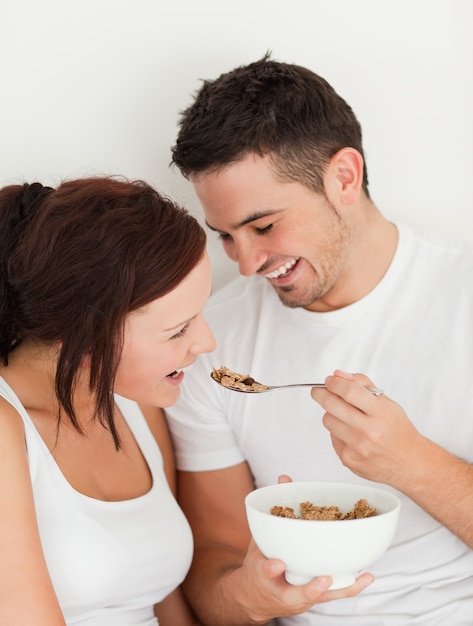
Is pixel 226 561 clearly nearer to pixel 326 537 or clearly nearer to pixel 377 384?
pixel 377 384

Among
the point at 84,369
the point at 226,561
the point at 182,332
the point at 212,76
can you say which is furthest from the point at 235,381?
the point at 212,76

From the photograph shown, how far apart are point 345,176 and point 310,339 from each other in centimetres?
34

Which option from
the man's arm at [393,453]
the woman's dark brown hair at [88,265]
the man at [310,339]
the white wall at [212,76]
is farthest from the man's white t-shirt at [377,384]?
the woman's dark brown hair at [88,265]

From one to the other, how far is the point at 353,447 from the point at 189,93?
958mm

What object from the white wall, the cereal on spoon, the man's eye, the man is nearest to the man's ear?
the man

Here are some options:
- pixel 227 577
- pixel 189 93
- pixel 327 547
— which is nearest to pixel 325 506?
Result: pixel 327 547

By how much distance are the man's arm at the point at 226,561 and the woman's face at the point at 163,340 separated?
32 centimetres

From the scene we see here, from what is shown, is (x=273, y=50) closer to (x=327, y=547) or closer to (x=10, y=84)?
(x=10, y=84)

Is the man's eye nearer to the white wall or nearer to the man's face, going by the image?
the man's face

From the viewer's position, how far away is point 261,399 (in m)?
1.74

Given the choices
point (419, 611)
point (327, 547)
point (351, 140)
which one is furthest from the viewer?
point (351, 140)

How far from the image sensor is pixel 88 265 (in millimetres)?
1306

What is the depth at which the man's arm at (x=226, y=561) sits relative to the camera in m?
1.34

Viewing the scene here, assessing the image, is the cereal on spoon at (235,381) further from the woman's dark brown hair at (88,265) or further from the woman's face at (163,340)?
the woman's dark brown hair at (88,265)
